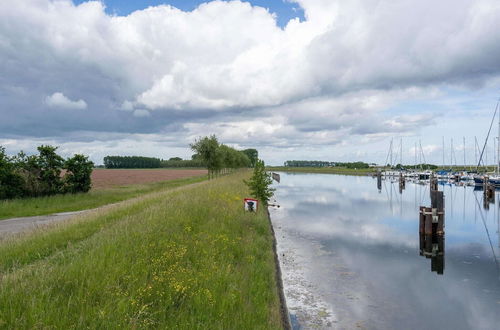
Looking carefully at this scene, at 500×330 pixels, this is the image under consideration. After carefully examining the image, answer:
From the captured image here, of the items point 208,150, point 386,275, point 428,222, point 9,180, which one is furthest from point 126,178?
point 386,275

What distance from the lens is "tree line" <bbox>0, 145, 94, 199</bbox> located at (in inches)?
1035

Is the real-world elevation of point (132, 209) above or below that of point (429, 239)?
above

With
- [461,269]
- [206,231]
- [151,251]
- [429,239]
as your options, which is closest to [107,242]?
[151,251]

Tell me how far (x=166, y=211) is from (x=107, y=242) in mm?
5367

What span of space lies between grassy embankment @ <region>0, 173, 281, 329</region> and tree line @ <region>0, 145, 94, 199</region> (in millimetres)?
17505

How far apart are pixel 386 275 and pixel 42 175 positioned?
27543 millimetres

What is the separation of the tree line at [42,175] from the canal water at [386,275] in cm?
1882

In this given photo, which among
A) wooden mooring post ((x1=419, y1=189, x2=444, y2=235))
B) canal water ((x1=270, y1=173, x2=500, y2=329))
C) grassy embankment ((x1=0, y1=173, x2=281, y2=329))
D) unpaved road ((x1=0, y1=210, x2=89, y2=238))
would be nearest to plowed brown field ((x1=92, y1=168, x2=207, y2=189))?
unpaved road ((x1=0, y1=210, x2=89, y2=238))

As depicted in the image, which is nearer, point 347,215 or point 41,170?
point 41,170

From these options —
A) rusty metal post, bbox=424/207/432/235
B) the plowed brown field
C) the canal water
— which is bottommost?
the canal water

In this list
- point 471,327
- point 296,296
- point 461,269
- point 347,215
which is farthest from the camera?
point 347,215

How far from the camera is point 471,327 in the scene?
10.6 metres

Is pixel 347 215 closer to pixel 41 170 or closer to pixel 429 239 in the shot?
pixel 429 239

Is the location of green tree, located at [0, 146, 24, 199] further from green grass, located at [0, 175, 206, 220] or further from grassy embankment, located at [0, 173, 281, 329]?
grassy embankment, located at [0, 173, 281, 329]
